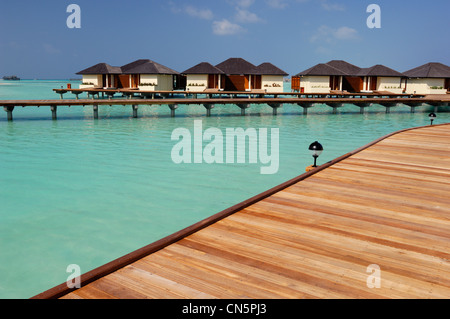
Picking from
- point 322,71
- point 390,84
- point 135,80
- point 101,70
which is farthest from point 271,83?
point 101,70

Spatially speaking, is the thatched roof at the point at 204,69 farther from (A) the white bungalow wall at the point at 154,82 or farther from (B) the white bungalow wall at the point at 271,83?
(B) the white bungalow wall at the point at 271,83

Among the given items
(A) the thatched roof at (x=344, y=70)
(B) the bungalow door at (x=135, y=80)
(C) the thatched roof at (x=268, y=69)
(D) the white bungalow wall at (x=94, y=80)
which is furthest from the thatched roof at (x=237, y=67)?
(D) the white bungalow wall at (x=94, y=80)

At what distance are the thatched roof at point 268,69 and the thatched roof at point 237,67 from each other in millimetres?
592

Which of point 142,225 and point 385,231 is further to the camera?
point 142,225

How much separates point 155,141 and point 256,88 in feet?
96.6

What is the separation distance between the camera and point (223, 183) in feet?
32.4

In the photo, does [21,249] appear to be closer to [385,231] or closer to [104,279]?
[104,279]

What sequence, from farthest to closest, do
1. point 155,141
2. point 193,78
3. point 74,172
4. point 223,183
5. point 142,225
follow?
point 193,78
point 155,141
point 74,172
point 223,183
point 142,225

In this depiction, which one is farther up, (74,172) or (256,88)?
(256,88)

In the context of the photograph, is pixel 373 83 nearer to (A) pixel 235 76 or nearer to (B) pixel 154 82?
(A) pixel 235 76

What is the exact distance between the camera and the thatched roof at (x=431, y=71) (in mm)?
45062

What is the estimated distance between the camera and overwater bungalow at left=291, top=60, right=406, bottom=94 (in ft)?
144
